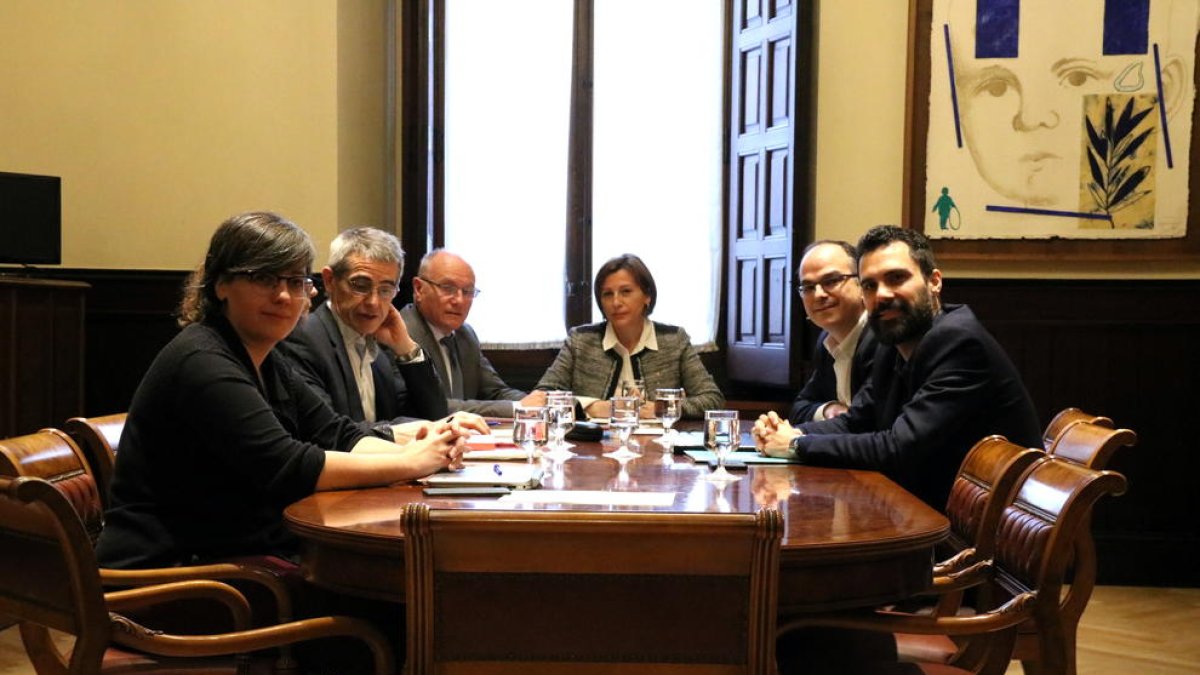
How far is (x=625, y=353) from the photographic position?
501 cm

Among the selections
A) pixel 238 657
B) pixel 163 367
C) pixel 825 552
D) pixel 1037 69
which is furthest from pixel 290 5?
pixel 825 552

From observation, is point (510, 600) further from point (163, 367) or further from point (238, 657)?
point (163, 367)

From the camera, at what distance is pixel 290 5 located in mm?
5688

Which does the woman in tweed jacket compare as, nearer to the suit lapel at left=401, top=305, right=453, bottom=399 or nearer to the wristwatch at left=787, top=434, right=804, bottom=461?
the suit lapel at left=401, top=305, right=453, bottom=399

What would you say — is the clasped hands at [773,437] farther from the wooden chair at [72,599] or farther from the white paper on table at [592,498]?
the wooden chair at [72,599]

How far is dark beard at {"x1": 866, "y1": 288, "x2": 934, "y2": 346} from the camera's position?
342 cm

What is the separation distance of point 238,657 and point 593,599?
3.11 ft

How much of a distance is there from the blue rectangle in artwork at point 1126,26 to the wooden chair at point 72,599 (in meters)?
4.74

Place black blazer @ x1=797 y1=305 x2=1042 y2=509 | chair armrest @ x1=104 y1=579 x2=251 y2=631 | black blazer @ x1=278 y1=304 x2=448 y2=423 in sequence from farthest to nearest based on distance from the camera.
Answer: black blazer @ x1=278 y1=304 x2=448 y2=423, black blazer @ x1=797 y1=305 x2=1042 y2=509, chair armrest @ x1=104 y1=579 x2=251 y2=631

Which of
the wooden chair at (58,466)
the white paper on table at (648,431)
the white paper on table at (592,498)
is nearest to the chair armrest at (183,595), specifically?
the wooden chair at (58,466)

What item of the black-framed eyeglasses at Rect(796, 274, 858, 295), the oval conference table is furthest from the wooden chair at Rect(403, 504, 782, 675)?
the black-framed eyeglasses at Rect(796, 274, 858, 295)

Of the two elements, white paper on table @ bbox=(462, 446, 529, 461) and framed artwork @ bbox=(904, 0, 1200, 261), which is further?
framed artwork @ bbox=(904, 0, 1200, 261)

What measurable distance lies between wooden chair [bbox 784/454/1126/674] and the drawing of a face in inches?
143

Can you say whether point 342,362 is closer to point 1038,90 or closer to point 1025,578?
point 1025,578
